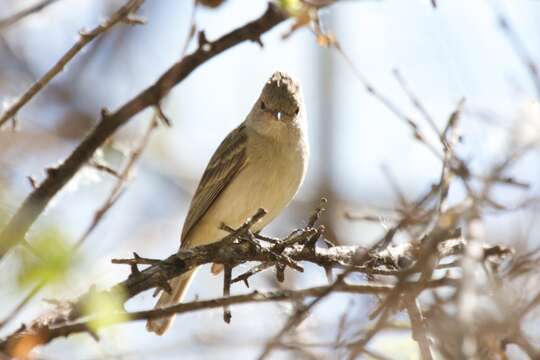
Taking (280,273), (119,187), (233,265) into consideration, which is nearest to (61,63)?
(119,187)

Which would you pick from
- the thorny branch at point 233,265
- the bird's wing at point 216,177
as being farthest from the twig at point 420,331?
the bird's wing at point 216,177

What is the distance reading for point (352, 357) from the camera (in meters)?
2.06

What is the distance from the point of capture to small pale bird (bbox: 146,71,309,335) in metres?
5.61

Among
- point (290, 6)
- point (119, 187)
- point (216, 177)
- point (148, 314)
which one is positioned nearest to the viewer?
point (148, 314)

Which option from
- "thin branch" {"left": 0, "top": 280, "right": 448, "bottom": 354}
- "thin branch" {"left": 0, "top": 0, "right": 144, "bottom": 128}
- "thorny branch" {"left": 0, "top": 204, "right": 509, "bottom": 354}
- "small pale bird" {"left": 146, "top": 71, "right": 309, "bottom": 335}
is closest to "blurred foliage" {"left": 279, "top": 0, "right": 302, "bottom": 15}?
"thin branch" {"left": 0, "top": 0, "right": 144, "bottom": 128}

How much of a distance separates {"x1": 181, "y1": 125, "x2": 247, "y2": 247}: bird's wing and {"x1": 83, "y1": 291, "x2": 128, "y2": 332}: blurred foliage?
327 centimetres

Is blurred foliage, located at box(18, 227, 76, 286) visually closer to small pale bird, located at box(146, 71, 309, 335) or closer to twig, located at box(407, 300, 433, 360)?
twig, located at box(407, 300, 433, 360)

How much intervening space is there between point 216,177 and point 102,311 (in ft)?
11.6

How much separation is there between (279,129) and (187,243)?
1.09 metres

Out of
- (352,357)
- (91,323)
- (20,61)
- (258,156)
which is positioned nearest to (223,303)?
(91,323)

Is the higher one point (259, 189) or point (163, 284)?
point (259, 189)

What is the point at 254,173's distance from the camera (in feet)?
18.9

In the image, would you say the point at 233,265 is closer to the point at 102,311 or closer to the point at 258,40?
the point at 258,40

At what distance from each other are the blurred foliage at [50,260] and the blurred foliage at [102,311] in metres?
0.17
